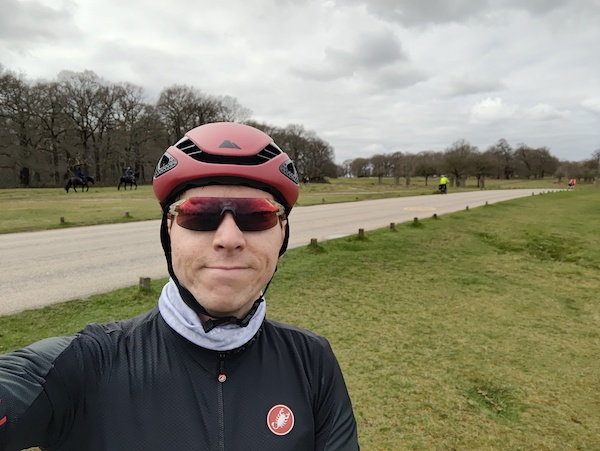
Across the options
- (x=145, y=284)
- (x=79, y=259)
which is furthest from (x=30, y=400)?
(x=79, y=259)

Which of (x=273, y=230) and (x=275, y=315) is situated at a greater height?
(x=273, y=230)

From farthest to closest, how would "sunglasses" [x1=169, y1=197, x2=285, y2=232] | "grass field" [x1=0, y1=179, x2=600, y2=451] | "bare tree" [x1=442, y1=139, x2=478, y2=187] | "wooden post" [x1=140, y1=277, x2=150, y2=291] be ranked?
1. "bare tree" [x1=442, y1=139, x2=478, y2=187]
2. "wooden post" [x1=140, y1=277, x2=150, y2=291]
3. "grass field" [x1=0, y1=179, x2=600, y2=451]
4. "sunglasses" [x1=169, y1=197, x2=285, y2=232]

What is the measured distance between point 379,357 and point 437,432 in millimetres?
1338

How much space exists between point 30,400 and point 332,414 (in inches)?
41.4

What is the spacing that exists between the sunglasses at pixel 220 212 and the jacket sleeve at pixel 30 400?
646mm

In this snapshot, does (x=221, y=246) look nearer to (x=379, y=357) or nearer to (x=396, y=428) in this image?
(x=396, y=428)

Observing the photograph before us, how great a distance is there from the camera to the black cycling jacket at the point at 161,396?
1.20 m

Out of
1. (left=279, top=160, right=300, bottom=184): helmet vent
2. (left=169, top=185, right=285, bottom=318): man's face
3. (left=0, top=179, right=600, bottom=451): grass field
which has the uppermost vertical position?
(left=279, top=160, right=300, bottom=184): helmet vent

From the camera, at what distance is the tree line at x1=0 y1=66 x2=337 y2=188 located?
3916 cm

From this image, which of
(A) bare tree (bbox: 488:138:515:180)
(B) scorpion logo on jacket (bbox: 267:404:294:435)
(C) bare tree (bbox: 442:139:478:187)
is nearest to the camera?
(B) scorpion logo on jacket (bbox: 267:404:294:435)

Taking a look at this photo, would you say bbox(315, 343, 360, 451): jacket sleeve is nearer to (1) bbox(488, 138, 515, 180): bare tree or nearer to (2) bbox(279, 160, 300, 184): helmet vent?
(2) bbox(279, 160, 300, 184): helmet vent

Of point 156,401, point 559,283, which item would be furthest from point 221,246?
point 559,283

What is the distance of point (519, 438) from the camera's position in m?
3.22

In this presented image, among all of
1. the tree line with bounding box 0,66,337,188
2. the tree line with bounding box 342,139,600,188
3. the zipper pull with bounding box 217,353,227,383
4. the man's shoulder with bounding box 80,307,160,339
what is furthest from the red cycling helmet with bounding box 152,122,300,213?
the tree line with bounding box 342,139,600,188
